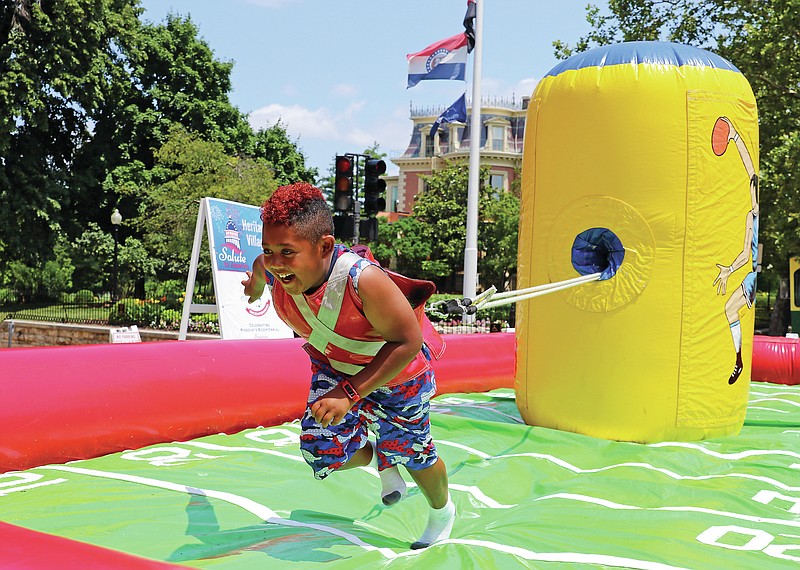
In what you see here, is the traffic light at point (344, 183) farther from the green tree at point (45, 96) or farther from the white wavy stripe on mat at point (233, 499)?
the green tree at point (45, 96)

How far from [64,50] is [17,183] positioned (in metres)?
4.19

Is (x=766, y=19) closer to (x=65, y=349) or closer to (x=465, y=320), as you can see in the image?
(x=465, y=320)

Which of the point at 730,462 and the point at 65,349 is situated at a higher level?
the point at 65,349

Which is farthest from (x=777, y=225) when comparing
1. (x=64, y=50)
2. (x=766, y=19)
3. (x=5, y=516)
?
(x=64, y=50)

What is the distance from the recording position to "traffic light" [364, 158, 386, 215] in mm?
9836

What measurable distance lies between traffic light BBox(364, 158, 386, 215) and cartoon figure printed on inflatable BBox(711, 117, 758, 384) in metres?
5.24

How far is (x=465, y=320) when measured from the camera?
1611 cm

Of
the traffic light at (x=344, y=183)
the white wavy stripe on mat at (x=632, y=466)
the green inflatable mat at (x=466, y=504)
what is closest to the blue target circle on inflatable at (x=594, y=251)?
the green inflatable mat at (x=466, y=504)

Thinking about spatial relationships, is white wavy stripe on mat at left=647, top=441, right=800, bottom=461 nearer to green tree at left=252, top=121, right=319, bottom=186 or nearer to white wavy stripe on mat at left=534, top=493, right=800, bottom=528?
white wavy stripe on mat at left=534, top=493, right=800, bottom=528

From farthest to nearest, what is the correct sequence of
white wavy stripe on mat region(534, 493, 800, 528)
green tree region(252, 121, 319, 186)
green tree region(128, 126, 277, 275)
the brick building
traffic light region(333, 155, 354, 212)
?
the brick building, green tree region(252, 121, 319, 186), green tree region(128, 126, 277, 275), traffic light region(333, 155, 354, 212), white wavy stripe on mat region(534, 493, 800, 528)

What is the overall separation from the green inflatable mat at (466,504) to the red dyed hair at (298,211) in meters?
1.14

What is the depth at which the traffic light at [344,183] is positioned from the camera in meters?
9.48

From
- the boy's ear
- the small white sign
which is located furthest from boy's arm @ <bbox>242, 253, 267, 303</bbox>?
the small white sign

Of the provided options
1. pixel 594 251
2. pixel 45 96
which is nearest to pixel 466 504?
pixel 594 251
